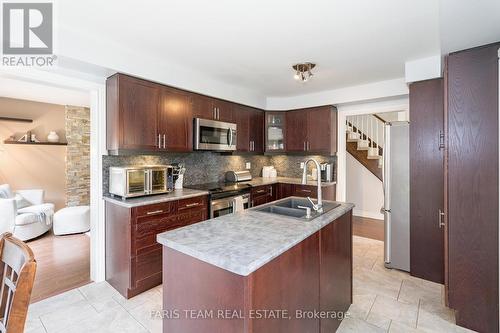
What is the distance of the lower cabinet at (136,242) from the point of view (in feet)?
7.88

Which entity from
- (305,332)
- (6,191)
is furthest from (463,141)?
(6,191)

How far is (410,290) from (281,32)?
2820 millimetres

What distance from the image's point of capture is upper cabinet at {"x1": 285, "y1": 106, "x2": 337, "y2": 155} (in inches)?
163

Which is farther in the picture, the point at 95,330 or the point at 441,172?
the point at 441,172

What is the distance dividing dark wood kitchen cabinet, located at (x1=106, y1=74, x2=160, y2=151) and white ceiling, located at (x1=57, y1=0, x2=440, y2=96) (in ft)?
1.21

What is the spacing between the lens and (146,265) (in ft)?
8.27

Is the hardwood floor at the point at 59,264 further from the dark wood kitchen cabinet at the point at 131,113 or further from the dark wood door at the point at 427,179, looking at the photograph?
the dark wood door at the point at 427,179

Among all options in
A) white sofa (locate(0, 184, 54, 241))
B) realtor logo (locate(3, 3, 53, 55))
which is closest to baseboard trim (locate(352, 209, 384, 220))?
realtor logo (locate(3, 3, 53, 55))

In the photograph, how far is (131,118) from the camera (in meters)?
2.66

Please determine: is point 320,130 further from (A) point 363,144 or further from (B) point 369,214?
(B) point 369,214

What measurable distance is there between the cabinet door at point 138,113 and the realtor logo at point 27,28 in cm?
65

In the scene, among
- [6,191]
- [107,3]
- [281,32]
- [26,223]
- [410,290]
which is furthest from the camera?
[6,191]

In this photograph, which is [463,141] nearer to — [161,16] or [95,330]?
[161,16]

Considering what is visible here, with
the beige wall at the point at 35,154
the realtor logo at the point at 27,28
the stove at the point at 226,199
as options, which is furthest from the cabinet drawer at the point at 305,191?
the beige wall at the point at 35,154
